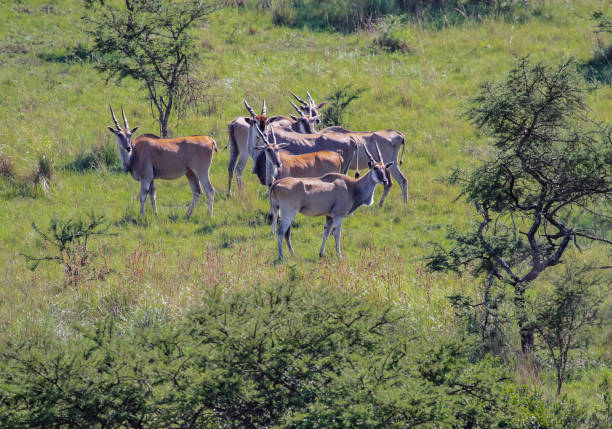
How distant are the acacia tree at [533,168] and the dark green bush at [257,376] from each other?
2489mm

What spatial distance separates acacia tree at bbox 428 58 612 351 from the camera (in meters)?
9.88

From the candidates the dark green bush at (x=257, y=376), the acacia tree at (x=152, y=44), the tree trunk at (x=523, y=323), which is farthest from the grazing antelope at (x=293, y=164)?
the dark green bush at (x=257, y=376)

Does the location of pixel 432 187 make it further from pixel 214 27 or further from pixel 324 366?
pixel 214 27

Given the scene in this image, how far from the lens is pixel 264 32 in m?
24.6

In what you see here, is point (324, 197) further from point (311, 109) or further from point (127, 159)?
point (311, 109)

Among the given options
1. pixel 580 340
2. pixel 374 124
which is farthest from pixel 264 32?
pixel 580 340

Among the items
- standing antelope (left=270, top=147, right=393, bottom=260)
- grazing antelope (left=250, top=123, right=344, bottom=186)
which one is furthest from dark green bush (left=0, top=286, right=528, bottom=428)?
grazing antelope (left=250, top=123, right=344, bottom=186)

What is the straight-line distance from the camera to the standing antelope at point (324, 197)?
42.0 feet

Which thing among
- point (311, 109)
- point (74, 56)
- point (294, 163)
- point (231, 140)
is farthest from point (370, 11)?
point (294, 163)

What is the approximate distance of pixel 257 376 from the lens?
7203 millimetres

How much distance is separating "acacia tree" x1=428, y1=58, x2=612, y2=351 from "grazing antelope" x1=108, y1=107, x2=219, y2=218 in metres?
5.93

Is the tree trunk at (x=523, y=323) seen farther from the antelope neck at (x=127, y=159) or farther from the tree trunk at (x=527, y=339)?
the antelope neck at (x=127, y=159)

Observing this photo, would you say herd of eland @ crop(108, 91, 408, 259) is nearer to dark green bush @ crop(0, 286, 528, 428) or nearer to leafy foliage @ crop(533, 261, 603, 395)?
leafy foliage @ crop(533, 261, 603, 395)

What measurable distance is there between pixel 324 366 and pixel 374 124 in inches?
497
